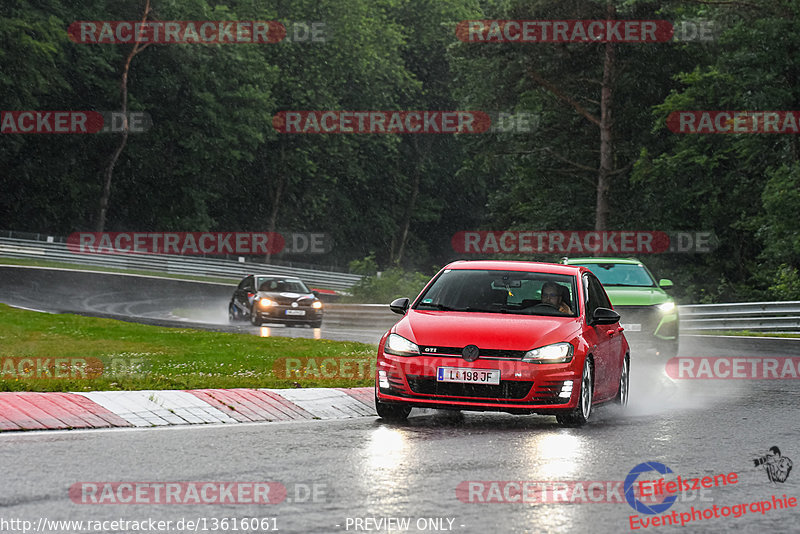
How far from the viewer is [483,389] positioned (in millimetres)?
10797

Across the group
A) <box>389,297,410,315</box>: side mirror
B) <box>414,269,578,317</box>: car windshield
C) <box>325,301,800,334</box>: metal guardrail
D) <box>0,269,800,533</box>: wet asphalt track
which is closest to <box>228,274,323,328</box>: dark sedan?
<box>325,301,800,334</box>: metal guardrail

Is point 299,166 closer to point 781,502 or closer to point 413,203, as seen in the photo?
point 413,203

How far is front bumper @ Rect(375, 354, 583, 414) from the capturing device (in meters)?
10.8

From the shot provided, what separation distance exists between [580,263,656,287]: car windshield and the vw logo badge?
9.81 metres

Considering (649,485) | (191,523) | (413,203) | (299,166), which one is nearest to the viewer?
(191,523)

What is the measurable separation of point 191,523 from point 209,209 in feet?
230

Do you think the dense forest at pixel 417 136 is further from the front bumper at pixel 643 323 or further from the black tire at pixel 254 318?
the front bumper at pixel 643 323

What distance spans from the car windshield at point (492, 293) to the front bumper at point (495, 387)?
1.12 meters

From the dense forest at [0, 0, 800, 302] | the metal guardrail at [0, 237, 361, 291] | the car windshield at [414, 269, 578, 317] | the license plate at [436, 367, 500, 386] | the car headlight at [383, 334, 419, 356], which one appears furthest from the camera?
the metal guardrail at [0, 237, 361, 291]

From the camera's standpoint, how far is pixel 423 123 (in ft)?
283

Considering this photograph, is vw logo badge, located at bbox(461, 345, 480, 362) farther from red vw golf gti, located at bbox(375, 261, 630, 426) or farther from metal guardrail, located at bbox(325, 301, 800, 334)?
metal guardrail, located at bbox(325, 301, 800, 334)

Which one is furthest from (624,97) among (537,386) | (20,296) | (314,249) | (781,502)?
(781,502)

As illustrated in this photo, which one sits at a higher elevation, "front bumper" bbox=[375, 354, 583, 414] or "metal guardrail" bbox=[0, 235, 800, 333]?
"front bumper" bbox=[375, 354, 583, 414]

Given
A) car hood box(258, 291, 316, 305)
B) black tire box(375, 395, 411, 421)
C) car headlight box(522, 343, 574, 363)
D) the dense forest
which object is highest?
the dense forest
